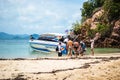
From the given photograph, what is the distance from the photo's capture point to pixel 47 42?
1529 inches

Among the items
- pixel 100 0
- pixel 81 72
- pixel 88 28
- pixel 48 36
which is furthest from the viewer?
pixel 100 0

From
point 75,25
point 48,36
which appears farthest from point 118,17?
point 48,36

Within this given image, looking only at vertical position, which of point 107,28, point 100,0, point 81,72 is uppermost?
point 100,0

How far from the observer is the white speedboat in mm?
37375

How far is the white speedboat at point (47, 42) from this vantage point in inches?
1471

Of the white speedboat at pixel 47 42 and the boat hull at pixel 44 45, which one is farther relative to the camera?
the boat hull at pixel 44 45

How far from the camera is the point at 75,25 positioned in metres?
63.6

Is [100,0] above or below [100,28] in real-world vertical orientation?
above

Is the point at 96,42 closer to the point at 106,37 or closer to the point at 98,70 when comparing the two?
the point at 106,37

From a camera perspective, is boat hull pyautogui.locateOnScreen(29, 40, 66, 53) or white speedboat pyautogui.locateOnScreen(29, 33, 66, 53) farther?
boat hull pyautogui.locateOnScreen(29, 40, 66, 53)

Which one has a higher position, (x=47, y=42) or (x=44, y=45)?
(x=47, y=42)

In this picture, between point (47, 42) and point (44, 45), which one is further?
point (44, 45)

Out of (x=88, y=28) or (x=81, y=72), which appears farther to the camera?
(x=88, y=28)

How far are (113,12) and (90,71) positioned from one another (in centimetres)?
4410
